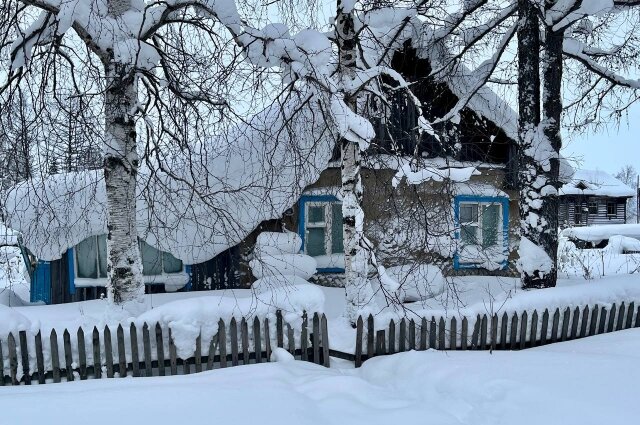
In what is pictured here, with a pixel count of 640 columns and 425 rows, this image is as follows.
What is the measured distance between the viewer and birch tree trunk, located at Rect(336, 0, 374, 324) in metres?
6.43

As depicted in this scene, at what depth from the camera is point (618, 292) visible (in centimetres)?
774

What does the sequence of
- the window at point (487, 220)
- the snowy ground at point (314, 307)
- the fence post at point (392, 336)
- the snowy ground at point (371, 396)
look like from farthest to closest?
1. the window at point (487, 220)
2. the fence post at point (392, 336)
3. the snowy ground at point (314, 307)
4. the snowy ground at point (371, 396)

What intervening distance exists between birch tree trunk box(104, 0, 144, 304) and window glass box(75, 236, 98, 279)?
4.13 meters

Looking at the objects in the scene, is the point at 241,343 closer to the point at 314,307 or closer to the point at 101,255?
the point at 314,307

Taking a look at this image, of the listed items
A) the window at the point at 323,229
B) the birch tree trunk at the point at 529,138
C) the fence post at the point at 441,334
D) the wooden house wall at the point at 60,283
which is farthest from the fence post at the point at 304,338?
the wooden house wall at the point at 60,283

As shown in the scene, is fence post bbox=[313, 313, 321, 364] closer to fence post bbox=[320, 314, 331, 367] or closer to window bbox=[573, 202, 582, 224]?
fence post bbox=[320, 314, 331, 367]

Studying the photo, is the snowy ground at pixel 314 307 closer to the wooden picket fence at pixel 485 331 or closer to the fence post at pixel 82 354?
the wooden picket fence at pixel 485 331

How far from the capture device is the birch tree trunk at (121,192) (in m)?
6.20

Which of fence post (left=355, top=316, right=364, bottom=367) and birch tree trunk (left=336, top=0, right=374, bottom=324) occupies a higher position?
birch tree trunk (left=336, top=0, right=374, bottom=324)

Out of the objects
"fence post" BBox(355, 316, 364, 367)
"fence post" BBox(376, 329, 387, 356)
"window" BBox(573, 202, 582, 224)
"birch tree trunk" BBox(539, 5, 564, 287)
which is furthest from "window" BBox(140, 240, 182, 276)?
"window" BBox(573, 202, 582, 224)

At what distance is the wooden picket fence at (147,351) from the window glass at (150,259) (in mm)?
4281

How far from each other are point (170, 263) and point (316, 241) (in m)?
3.39

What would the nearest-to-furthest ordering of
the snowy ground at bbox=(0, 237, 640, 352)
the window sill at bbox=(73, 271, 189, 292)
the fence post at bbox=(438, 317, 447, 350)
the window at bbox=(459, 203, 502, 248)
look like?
1. the snowy ground at bbox=(0, 237, 640, 352)
2. the fence post at bbox=(438, 317, 447, 350)
3. the window sill at bbox=(73, 271, 189, 292)
4. the window at bbox=(459, 203, 502, 248)

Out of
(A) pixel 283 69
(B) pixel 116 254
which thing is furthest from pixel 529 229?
(B) pixel 116 254
